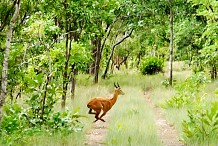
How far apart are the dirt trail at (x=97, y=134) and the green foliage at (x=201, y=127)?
1.92 m

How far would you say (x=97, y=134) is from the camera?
10.1m

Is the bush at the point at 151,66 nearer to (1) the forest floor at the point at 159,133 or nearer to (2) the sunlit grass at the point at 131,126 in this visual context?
(2) the sunlit grass at the point at 131,126

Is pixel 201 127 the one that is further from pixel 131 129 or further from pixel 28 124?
pixel 28 124

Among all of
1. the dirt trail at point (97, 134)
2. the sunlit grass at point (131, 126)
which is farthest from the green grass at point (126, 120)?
the dirt trail at point (97, 134)

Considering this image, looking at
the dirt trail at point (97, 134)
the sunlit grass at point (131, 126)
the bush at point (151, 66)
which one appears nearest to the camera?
the sunlit grass at point (131, 126)

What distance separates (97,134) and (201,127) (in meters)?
2.62

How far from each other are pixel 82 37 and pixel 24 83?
20.5ft

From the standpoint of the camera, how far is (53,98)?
9.34 m

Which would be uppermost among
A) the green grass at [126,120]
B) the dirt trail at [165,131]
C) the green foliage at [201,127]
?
the green foliage at [201,127]

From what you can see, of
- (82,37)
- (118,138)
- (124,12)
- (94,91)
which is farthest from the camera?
(124,12)

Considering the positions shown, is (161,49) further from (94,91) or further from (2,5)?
(2,5)

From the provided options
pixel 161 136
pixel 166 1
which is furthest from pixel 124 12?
pixel 161 136

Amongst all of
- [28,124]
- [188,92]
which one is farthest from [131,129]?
[188,92]

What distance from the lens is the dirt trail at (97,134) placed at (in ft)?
29.4
